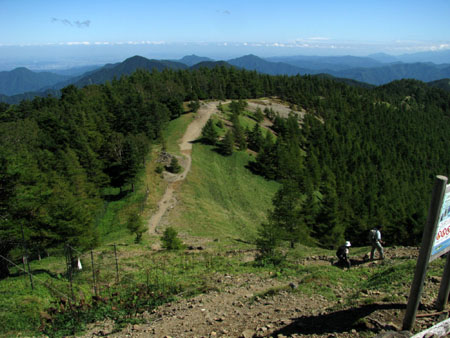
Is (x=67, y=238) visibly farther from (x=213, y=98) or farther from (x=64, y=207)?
(x=213, y=98)

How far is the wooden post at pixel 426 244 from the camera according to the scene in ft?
17.9

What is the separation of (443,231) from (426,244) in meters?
0.53

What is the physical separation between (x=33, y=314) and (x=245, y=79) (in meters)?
113

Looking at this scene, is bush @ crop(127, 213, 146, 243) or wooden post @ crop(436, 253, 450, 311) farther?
bush @ crop(127, 213, 146, 243)

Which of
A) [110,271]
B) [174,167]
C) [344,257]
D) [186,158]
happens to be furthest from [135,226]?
[186,158]

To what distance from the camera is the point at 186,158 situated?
5219 centimetres

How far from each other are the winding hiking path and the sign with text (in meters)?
28.8

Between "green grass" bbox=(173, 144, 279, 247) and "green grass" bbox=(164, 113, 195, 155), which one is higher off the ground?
"green grass" bbox=(164, 113, 195, 155)

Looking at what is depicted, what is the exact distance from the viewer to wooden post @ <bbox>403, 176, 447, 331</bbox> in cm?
545

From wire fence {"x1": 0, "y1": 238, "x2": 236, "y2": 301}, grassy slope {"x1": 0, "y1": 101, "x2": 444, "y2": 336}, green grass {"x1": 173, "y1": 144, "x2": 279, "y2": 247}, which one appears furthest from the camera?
green grass {"x1": 173, "y1": 144, "x2": 279, "y2": 247}

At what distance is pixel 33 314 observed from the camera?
10859mm

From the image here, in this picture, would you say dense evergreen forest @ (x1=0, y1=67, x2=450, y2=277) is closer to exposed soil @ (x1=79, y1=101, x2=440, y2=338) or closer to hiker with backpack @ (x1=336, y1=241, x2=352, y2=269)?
exposed soil @ (x1=79, y1=101, x2=440, y2=338)

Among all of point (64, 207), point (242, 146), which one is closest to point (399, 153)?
point (242, 146)

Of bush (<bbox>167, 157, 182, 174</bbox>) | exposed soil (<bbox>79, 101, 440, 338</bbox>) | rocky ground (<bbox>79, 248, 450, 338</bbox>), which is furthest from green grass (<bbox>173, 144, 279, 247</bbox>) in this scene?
rocky ground (<bbox>79, 248, 450, 338</bbox>)
